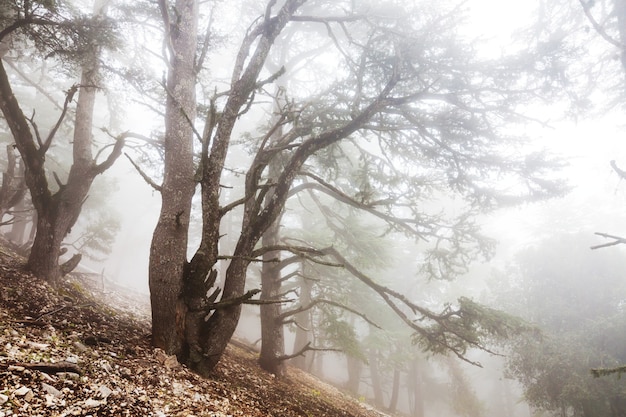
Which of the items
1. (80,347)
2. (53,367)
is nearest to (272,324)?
(80,347)

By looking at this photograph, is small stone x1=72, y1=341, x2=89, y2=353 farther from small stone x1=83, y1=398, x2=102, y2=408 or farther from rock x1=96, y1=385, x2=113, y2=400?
small stone x1=83, y1=398, x2=102, y2=408

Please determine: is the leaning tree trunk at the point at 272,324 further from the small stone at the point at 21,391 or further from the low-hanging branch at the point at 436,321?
the small stone at the point at 21,391

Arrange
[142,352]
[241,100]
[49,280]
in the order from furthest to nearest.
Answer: [49,280] → [241,100] → [142,352]

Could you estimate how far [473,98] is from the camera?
18.8ft

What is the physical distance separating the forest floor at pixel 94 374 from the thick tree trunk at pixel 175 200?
0.39 meters

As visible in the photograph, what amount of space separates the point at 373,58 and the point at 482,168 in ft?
→ 10.7

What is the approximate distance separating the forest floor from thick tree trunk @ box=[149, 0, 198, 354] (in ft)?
1.27

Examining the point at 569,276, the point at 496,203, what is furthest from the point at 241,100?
the point at 569,276

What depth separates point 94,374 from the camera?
9.09 ft

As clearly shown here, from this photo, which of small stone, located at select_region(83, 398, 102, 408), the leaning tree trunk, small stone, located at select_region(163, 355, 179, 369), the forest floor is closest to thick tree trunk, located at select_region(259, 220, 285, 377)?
the leaning tree trunk

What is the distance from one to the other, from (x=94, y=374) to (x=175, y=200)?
236 centimetres

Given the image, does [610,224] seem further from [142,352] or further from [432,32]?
[142,352]

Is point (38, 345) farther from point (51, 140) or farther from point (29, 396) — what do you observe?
point (51, 140)

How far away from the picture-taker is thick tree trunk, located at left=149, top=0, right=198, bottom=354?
13.2ft
